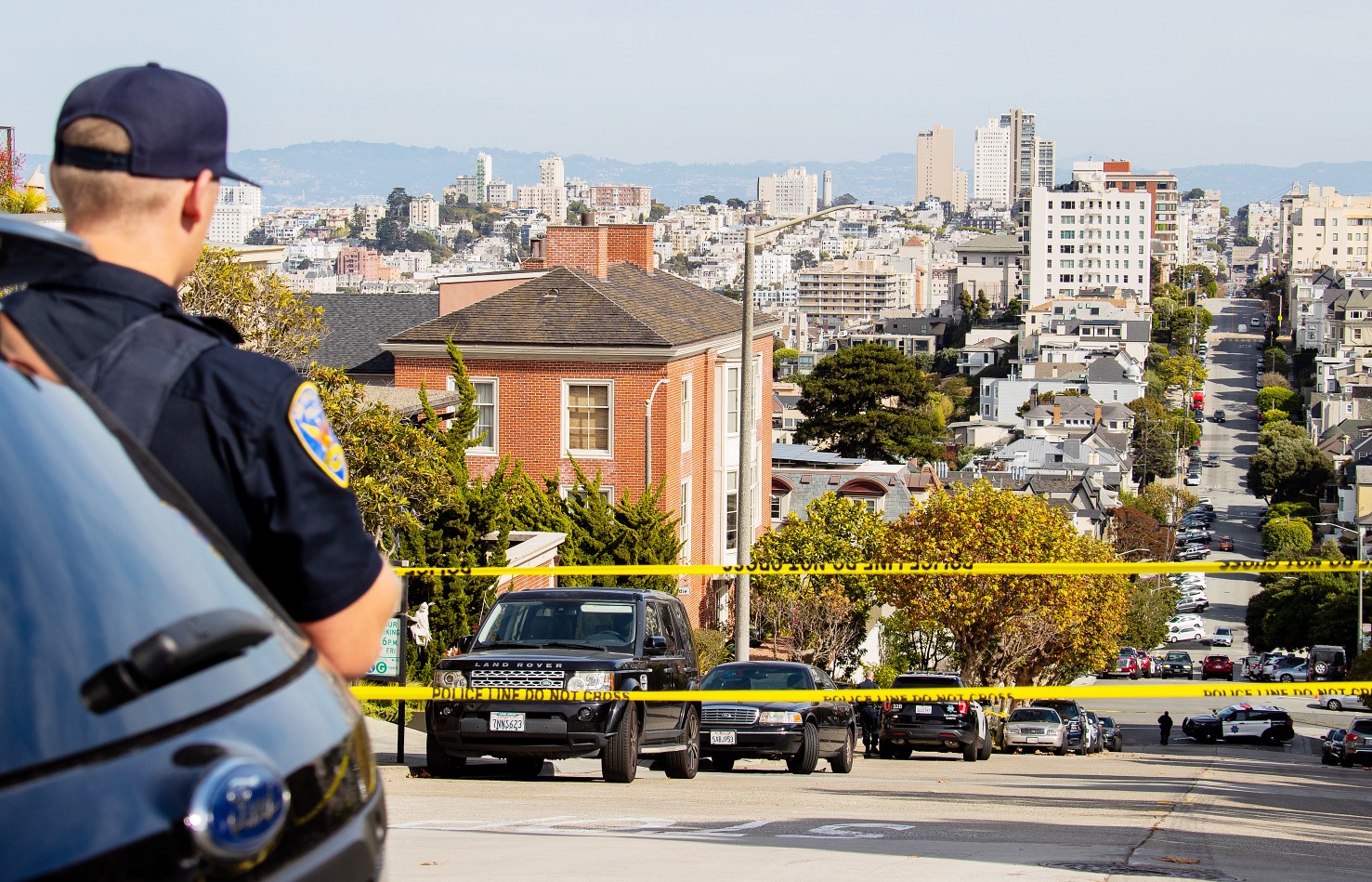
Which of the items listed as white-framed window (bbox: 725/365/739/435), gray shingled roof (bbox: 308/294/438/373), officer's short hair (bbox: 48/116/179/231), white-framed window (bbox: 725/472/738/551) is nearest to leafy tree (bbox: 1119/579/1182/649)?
white-framed window (bbox: 725/472/738/551)

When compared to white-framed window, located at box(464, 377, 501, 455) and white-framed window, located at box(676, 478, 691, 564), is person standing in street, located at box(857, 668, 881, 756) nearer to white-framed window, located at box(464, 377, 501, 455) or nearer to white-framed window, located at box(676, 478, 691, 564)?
white-framed window, located at box(676, 478, 691, 564)

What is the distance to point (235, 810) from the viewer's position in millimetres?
1938

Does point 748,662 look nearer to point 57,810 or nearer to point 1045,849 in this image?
point 1045,849

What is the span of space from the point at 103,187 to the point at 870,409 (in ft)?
321

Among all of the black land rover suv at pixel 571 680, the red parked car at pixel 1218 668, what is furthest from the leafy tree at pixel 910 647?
the black land rover suv at pixel 571 680

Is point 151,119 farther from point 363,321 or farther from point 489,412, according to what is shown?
point 363,321

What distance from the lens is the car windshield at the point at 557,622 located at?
13.5 meters

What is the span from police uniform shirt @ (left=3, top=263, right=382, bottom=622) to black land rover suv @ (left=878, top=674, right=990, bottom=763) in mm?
20808

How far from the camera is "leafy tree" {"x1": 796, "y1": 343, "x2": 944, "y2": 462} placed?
9800cm

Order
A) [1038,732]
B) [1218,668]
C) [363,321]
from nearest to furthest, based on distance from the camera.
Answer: [1038,732], [363,321], [1218,668]

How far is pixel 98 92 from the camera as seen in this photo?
306cm

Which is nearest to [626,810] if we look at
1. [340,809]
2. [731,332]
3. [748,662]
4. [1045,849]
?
[1045,849]

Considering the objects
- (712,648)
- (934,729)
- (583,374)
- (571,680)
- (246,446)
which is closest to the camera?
(246,446)

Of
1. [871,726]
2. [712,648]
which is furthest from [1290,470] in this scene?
[871,726]
